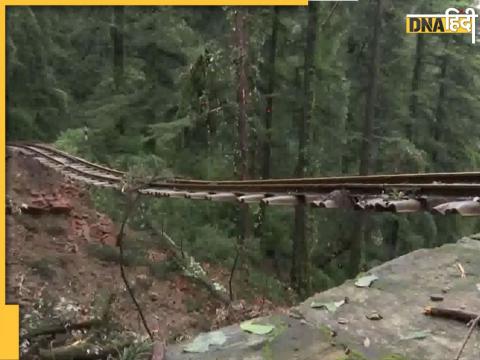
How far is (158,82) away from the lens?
1719 cm

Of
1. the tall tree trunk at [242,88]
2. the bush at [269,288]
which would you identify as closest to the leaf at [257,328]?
the tall tree trunk at [242,88]

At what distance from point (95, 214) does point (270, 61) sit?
6.56 metres

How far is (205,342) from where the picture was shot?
3.22 meters

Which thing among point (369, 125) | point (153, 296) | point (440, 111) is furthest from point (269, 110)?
point (440, 111)

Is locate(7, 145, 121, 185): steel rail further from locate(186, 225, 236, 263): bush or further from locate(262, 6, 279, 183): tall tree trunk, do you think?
locate(262, 6, 279, 183): tall tree trunk

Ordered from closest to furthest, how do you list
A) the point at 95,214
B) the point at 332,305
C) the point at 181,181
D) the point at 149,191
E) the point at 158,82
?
the point at 332,305 → the point at 149,191 → the point at 181,181 → the point at 95,214 → the point at 158,82

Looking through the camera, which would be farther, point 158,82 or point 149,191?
point 158,82

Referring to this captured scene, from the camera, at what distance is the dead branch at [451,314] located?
3.31 metres

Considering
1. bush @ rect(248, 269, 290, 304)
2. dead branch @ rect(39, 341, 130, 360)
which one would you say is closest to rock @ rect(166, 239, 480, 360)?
dead branch @ rect(39, 341, 130, 360)

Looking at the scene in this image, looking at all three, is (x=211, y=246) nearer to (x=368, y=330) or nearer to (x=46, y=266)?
(x=46, y=266)

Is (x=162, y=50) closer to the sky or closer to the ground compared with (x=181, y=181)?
closer to the sky

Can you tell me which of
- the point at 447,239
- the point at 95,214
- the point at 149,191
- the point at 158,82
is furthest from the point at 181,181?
the point at 447,239

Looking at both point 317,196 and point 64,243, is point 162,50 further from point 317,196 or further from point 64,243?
point 317,196

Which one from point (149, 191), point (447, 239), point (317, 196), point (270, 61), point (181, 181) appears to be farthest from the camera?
point (447, 239)
